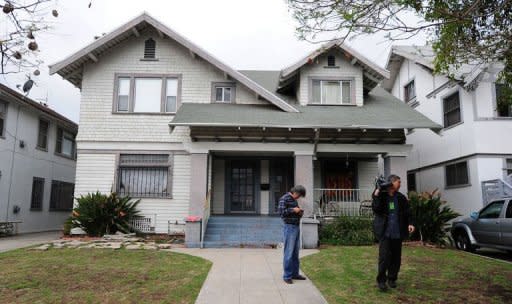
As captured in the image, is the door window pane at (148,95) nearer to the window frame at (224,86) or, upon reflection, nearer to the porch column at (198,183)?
the window frame at (224,86)

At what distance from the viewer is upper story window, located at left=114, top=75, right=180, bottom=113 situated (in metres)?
14.7

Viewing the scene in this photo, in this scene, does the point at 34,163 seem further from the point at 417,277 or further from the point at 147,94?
the point at 417,277

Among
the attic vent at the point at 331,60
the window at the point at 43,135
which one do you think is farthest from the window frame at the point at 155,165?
the attic vent at the point at 331,60

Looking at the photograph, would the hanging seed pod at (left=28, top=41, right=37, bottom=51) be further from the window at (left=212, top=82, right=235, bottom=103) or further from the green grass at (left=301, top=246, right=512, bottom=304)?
the window at (left=212, top=82, right=235, bottom=103)

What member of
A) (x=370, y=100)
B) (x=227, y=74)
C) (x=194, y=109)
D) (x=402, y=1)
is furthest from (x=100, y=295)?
(x=370, y=100)

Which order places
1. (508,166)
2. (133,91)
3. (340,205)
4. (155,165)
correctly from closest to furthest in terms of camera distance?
(340,205)
(508,166)
(155,165)
(133,91)

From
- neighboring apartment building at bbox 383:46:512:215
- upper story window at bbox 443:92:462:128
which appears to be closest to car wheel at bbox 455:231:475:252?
neighboring apartment building at bbox 383:46:512:215

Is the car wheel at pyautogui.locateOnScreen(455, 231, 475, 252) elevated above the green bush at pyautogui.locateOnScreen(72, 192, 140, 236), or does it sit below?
below

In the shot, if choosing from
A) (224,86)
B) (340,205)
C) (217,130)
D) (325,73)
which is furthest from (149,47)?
(340,205)

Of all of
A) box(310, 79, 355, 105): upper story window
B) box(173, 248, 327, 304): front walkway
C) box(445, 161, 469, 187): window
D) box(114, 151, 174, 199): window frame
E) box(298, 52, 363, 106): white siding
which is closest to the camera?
box(173, 248, 327, 304): front walkway

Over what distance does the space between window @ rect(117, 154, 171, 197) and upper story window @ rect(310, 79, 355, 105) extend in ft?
20.8

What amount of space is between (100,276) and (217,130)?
691 cm

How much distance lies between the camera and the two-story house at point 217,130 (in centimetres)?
1316

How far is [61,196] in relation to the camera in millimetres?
20844
